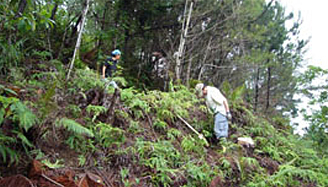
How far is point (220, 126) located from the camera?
6.73m

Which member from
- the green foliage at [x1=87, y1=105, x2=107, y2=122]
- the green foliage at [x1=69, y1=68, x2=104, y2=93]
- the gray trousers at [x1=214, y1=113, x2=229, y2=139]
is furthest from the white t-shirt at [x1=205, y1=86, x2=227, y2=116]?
the green foliage at [x1=87, y1=105, x2=107, y2=122]

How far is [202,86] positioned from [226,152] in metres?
2.19

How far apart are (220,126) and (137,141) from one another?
8.70 feet

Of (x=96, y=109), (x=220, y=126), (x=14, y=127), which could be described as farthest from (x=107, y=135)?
(x=220, y=126)

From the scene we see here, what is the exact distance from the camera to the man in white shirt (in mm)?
6696

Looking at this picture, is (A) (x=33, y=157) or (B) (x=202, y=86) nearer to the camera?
(A) (x=33, y=157)

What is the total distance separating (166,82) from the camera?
9.46 m


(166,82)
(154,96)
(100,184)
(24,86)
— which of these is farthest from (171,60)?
(100,184)

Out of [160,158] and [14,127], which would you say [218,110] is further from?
[14,127]

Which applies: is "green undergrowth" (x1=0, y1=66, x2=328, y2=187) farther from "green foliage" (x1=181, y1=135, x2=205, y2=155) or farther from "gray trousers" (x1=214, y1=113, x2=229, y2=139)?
"gray trousers" (x1=214, y1=113, x2=229, y2=139)

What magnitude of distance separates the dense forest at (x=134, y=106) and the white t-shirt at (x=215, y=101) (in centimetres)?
25

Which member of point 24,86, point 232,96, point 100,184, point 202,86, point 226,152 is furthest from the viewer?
point 232,96

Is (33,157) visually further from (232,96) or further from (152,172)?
(232,96)

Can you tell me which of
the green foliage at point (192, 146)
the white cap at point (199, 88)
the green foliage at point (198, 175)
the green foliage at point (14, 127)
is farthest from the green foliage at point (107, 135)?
the white cap at point (199, 88)
